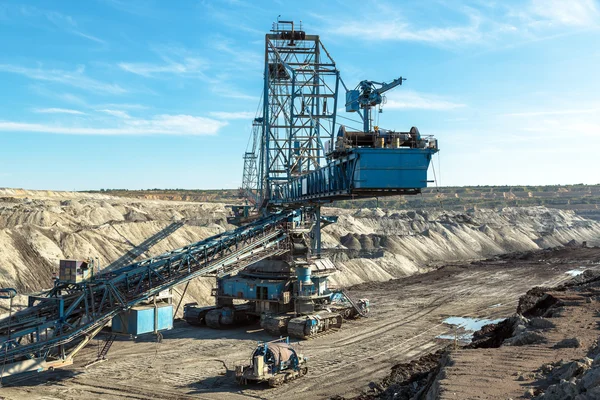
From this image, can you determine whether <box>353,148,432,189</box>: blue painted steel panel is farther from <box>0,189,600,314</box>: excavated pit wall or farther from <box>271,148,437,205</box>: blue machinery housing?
<box>0,189,600,314</box>: excavated pit wall

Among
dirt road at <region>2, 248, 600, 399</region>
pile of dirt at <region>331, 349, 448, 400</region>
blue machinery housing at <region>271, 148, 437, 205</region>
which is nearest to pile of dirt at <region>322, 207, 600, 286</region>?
dirt road at <region>2, 248, 600, 399</region>

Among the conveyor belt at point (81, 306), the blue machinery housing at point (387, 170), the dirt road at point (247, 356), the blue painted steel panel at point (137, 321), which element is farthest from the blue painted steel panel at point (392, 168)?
the blue painted steel panel at point (137, 321)

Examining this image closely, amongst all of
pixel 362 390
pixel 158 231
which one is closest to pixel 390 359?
pixel 362 390

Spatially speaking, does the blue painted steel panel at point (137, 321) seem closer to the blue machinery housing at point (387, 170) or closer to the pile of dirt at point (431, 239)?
the blue machinery housing at point (387, 170)

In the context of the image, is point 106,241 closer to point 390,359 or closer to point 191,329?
point 191,329

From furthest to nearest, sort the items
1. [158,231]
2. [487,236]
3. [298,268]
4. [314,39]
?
[487,236] → [158,231] → [314,39] → [298,268]

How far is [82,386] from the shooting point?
1861 centimetres

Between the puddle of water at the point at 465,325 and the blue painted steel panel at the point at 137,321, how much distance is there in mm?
13353

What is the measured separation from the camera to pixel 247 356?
889 inches

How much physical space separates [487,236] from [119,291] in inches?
2628

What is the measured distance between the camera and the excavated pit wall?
3792 cm

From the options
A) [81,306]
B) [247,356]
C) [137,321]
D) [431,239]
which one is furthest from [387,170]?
[431,239]

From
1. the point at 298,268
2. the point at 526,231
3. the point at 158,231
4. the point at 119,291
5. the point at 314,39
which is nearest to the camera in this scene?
the point at 119,291

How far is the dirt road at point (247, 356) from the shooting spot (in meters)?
18.0
